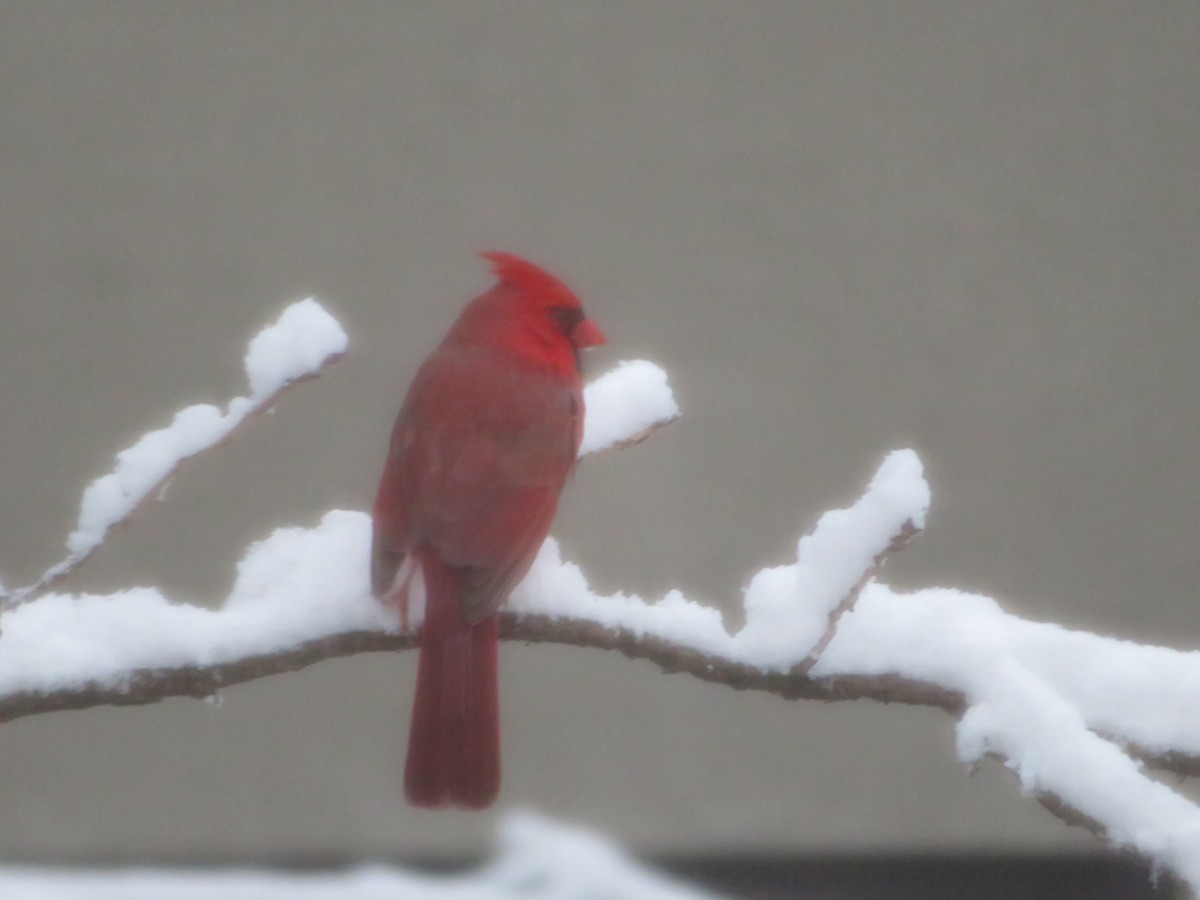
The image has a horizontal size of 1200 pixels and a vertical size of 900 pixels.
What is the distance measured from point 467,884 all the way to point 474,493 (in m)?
0.68

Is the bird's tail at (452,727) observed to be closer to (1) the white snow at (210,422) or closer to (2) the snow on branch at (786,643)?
(2) the snow on branch at (786,643)

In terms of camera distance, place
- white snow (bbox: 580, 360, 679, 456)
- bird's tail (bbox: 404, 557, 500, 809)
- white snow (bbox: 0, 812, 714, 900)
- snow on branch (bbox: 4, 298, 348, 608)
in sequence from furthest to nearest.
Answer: white snow (bbox: 580, 360, 679, 456) → bird's tail (bbox: 404, 557, 500, 809) → snow on branch (bbox: 4, 298, 348, 608) → white snow (bbox: 0, 812, 714, 900)

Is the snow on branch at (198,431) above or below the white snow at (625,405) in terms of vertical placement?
below

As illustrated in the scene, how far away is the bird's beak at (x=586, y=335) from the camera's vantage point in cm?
139

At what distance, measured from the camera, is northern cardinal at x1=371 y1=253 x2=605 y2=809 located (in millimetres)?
983

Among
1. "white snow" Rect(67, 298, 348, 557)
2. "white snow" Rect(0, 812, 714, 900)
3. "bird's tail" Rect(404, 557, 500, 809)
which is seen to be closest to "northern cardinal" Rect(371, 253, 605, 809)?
"bird's tail" Rect(404, 557, 500, 809)

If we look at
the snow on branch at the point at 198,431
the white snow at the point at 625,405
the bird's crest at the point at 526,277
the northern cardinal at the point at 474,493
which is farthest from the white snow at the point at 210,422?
the bird's crest at the point at 526,277

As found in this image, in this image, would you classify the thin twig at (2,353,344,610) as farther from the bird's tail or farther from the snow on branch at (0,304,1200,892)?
the bird's tail

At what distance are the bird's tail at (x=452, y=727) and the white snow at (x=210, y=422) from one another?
29cm

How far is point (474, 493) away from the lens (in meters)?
1.11

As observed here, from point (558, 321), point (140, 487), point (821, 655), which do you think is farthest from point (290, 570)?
point (558, 321)

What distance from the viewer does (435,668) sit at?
39.0 inches

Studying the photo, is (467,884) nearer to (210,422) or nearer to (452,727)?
(210,422)

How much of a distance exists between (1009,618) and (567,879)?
604mm
